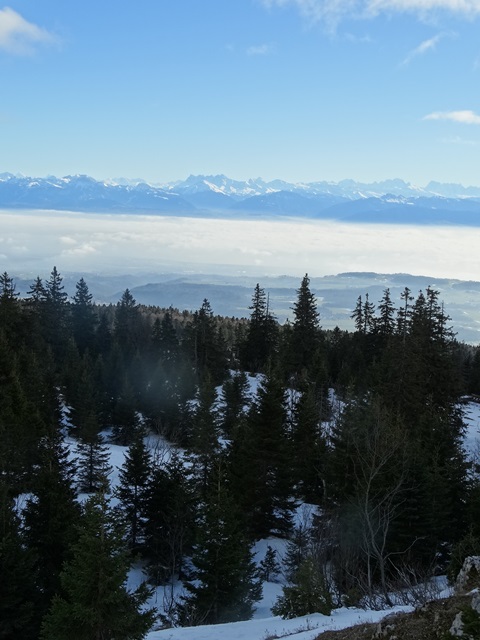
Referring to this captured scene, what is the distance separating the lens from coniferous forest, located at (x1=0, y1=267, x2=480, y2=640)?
15.7 meters

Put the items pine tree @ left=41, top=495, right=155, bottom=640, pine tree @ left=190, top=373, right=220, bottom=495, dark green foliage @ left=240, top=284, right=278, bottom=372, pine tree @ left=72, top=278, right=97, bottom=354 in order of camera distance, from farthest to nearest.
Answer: pine tree @ left=72, top=278, right=97, bottom=354, dark green foliage @ left=240, top=284, right=278, bottom=372, pine tree @ left=190, top=373, right=220, bottom=495, pine tree @ left=41, top=495, right=155, bottom=640

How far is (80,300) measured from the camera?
76.3m

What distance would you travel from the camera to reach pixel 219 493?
21281 millimetres

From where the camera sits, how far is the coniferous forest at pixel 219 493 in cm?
1570

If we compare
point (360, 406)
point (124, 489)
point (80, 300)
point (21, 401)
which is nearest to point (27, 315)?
point (80, 300)

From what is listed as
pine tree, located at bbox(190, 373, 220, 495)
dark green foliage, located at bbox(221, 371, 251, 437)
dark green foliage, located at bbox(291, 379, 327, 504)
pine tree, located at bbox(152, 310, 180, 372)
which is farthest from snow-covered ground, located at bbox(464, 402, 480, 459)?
pine tree, located at bbox(152, 310, 180, 372)

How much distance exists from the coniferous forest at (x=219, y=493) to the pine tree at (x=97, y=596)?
0.04 meters

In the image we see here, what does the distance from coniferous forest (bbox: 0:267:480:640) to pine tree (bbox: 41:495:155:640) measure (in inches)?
1.8

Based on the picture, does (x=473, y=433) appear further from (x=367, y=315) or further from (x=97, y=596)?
(x=97, y=596)

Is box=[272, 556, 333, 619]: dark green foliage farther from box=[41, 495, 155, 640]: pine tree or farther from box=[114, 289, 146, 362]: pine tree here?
box=[114, 289, 146, 362]: pine tree

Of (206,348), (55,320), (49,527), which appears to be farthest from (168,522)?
(55,320)

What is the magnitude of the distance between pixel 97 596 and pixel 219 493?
8427mm

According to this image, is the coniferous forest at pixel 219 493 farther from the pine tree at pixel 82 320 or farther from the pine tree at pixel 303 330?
the pine tree at pixel 82 320

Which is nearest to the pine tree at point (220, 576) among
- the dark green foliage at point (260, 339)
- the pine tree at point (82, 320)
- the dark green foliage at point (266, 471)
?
Result: the dark green foliage at point (266, 471)
